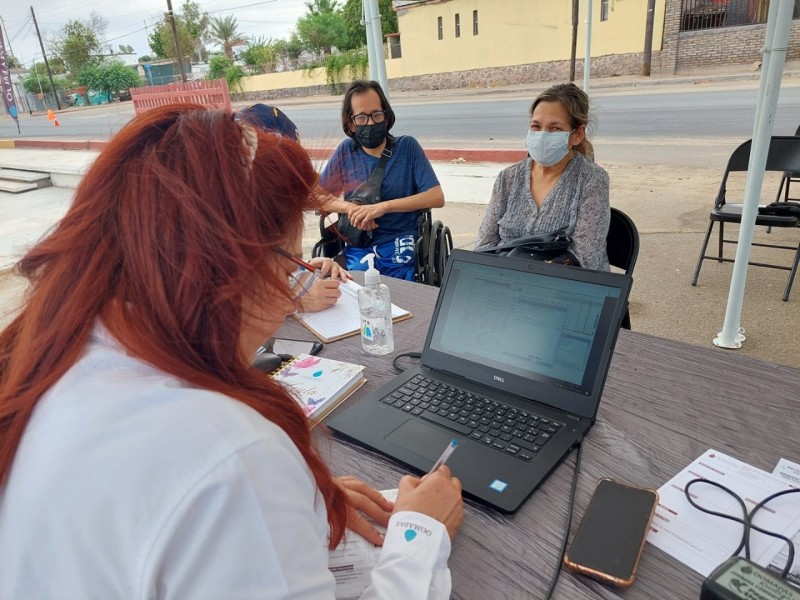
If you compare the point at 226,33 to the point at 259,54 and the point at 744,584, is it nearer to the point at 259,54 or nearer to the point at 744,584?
the point at 259,54

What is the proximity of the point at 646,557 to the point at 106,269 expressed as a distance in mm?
825

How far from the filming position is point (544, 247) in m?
2.35

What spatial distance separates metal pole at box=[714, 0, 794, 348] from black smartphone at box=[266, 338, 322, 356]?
2.18 m

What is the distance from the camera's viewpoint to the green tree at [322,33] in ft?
121

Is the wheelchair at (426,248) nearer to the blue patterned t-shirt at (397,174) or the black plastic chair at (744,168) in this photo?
the blue patterned t-shirt at (397,174)

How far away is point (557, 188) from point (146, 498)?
229cm

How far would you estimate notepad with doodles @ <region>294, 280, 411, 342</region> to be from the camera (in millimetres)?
1662

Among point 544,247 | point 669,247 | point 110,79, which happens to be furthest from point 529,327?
point 110,79

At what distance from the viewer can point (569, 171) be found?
246 centimetres

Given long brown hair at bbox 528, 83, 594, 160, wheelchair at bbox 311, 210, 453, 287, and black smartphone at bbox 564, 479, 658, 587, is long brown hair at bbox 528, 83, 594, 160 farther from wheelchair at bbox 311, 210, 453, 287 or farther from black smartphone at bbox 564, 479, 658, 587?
black smartphone at bbox 564, 479, 658, 587

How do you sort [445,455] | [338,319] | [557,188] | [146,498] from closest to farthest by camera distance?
[146,498], [445,455], [338,319], [557,188]

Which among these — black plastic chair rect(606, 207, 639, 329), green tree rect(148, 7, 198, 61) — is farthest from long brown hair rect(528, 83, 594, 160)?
green tree rect(148, 7, 198, 61)

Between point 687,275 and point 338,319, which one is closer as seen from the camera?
point 338,319

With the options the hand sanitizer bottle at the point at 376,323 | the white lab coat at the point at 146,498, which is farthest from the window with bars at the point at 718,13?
the white lab coat at the point at 146,498
